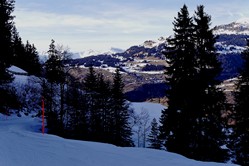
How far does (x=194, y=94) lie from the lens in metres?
30.1

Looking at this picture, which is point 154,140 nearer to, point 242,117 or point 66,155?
point 242,117

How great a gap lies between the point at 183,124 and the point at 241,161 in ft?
20.1

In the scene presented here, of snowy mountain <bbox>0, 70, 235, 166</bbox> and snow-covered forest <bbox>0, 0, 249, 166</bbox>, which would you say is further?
snow-covered forest <bbox>0, 0, 249, 166</bbox>

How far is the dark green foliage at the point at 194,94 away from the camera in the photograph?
2967 centimetres

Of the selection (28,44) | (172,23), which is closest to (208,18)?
(172,23)

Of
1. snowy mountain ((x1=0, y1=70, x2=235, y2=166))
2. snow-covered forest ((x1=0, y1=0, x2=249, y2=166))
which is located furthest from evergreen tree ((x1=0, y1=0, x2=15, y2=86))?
snowy mountain ((x1=0, y1=70, x2=235, y2=166))

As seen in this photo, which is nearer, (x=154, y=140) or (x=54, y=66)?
(x=54, y=66)

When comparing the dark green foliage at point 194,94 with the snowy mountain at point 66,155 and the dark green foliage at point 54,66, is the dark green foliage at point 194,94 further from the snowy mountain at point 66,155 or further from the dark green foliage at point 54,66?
the dark green foliage at point 54,66

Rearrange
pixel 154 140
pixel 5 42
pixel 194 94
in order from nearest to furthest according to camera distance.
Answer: pixel 194 94 < pixel 5 42 < pixel 154 140

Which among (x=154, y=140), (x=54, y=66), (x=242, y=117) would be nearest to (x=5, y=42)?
(x=54, y=66)

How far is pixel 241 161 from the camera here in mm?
29328

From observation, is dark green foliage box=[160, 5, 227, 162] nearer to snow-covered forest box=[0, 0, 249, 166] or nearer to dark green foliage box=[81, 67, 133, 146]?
snow-covered forest box=[0, 0, 249, 166]

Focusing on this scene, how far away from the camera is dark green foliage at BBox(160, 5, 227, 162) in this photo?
29.7m

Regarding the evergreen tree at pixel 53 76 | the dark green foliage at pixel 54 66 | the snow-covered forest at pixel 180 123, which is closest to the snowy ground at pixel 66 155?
the snow-covered forest at pixel 180 123
